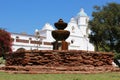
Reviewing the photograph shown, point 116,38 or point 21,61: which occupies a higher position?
point 116,38

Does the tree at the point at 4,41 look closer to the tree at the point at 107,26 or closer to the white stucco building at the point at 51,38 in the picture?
the white stucco building at the point at 51,38

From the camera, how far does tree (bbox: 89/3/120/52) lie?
50.0 m

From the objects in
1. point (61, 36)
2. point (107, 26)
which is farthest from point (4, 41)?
point (61, 36)

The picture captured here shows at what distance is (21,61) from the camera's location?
62.6 ft

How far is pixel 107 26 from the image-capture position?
49844 millimetres

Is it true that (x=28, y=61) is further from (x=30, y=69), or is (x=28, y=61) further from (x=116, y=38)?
(x=116, y=38)

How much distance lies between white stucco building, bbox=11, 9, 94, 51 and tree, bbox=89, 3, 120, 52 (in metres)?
7.95

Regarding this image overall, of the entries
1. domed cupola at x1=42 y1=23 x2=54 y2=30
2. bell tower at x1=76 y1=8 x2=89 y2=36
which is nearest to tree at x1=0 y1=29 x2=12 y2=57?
domed cupola at x1=42 y1=23 x2=54 y2=30

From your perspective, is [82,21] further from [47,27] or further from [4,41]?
[4,41]

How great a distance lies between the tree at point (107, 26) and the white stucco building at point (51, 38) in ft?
26.1

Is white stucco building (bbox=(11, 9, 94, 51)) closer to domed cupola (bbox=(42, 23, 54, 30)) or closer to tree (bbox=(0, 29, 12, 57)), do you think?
domed cupola (bbox=(42, 23, 54, 30))

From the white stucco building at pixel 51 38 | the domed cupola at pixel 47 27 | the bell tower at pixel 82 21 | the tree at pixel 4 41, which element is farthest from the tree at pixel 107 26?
the bell tower at pixel 82 21

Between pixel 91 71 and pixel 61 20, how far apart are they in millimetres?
6415

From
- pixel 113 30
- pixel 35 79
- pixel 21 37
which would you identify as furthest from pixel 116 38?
pixel 35 79
